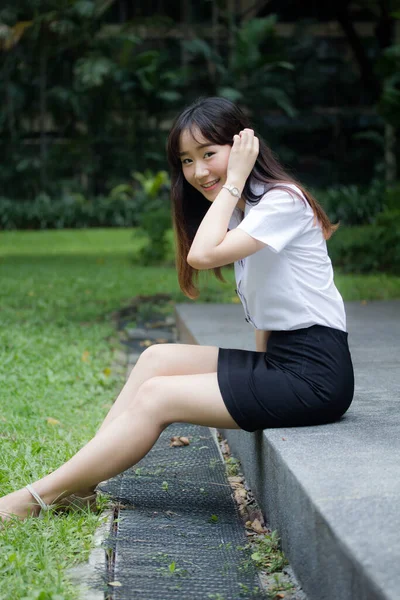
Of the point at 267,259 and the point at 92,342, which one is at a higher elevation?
the point at 267,259

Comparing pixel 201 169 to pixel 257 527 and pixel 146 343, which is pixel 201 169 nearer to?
pixel 257 527

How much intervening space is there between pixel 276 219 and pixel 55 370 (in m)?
2.88

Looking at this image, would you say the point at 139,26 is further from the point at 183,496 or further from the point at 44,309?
the point at 183,496

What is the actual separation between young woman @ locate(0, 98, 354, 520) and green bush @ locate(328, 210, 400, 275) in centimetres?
724

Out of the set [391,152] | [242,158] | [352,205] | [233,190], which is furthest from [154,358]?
[391,152]

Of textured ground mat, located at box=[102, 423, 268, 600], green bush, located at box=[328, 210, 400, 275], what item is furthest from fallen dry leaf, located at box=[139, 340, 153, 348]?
green bush, located at box=[328, 210, 400, 275]

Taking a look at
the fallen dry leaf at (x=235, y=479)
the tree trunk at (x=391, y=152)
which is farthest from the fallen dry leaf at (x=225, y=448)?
the tree trunk at (x=391, y=152)

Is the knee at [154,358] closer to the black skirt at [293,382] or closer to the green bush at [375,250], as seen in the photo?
the black skirt at [293,382]

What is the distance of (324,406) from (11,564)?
3.59ft

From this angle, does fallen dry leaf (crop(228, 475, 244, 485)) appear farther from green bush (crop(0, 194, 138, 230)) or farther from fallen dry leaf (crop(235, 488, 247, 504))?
green bush (crop(0, 194, 138, 230))

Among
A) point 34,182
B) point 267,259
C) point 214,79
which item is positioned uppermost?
point 267,259

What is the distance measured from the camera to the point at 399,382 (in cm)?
374

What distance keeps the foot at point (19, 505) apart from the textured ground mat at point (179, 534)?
0.91ft

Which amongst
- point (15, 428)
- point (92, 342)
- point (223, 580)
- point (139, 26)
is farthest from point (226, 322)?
point (139, 26)
